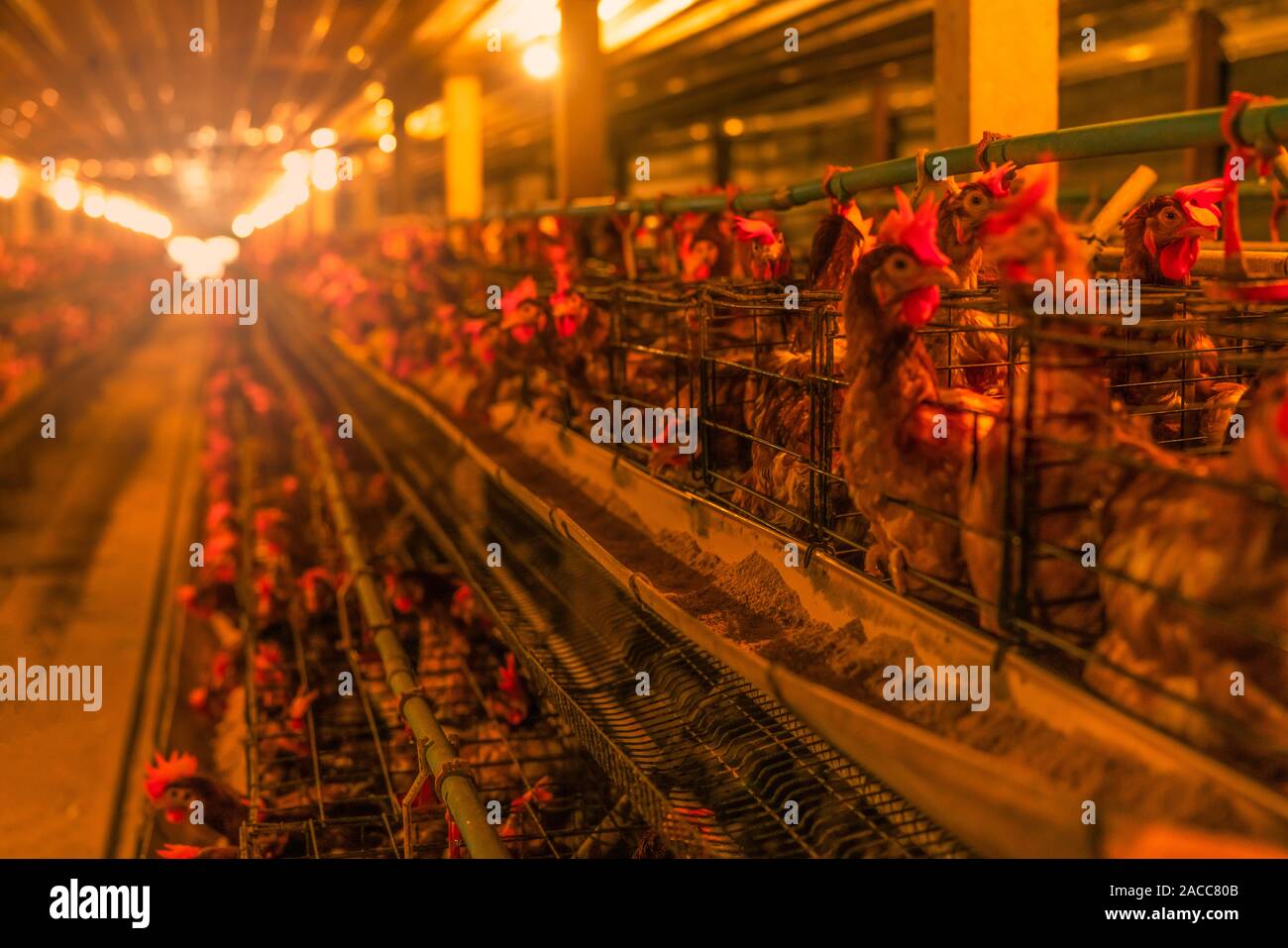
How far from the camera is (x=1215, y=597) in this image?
61.5 inches

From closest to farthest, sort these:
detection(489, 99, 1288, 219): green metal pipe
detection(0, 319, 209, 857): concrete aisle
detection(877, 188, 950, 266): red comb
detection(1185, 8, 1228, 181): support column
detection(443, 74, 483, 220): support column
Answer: detection(489, 99, 1288, 219): green metal pipe
detection(877, 188, 950, 266): red comb
detection(0, 319, 209, 857): concrete aisle
detection(1185, 8, 1228, 181): support column
detection(443, 74, 483, 220): support column

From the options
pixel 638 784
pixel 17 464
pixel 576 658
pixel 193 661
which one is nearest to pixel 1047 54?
pixel 576 658

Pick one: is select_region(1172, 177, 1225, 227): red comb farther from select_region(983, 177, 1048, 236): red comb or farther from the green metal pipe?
select_region(983, 177, 1048, 236): red comb

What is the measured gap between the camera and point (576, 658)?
3.27 meters

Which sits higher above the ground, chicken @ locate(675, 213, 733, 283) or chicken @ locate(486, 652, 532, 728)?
chicken @ locate(675, 213, 733, 283)

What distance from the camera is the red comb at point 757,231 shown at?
3.21 metres

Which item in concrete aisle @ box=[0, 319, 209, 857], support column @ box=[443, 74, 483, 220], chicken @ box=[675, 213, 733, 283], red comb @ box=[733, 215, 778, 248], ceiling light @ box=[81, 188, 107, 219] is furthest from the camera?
ceiling light @ box=[81, 188, 107, 219]

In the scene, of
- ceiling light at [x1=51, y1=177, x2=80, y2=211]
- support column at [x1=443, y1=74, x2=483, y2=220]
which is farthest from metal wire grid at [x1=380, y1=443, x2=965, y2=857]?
ceiling light at [x1=51, y1=177, x2=80, y2=211]

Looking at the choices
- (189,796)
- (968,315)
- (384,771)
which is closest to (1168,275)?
(968,315)

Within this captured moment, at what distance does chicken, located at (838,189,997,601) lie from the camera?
2.03 meters

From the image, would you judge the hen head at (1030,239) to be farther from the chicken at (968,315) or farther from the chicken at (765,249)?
the chicken at (765,249)

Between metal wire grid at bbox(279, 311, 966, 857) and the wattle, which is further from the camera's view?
the wattle
